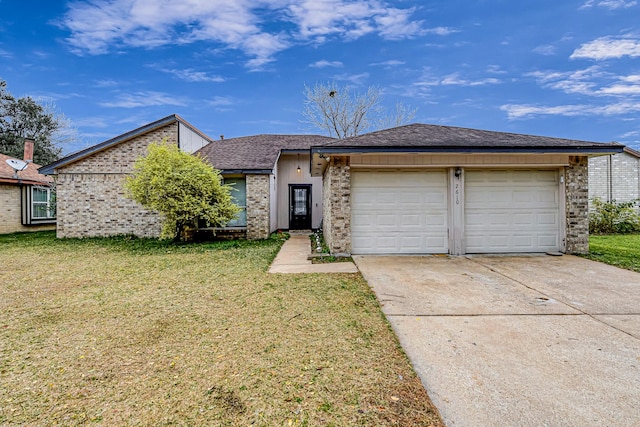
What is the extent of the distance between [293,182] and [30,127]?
25020mm

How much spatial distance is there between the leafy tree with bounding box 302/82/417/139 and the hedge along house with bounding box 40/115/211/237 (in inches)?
552

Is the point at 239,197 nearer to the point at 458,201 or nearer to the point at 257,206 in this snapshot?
the point at 257,206

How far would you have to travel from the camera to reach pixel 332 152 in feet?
24.3

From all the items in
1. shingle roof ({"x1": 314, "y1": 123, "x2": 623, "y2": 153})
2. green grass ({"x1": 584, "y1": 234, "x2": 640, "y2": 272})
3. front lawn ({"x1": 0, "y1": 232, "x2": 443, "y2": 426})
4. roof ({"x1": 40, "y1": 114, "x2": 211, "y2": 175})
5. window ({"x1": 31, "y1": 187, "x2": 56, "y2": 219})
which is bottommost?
front lawn ({"x1": 0, "y1": 232, "x2": 443, "y2": 426})

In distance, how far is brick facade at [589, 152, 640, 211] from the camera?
14742mm

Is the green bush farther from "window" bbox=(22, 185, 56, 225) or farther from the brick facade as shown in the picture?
"window" bbox=(22, 185, 56, 225)

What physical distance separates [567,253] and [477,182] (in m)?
2.87

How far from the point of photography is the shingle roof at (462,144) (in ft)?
24.1

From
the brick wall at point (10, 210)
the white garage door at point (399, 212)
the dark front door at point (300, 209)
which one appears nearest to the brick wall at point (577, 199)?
the white garage door at point (399, 212)

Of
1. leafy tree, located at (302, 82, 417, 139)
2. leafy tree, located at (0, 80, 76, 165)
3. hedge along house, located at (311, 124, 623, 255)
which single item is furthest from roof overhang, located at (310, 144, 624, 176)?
leafy tree, located at (0, 80, 76, 165)

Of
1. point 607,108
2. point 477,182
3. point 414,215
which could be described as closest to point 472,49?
point 607,108

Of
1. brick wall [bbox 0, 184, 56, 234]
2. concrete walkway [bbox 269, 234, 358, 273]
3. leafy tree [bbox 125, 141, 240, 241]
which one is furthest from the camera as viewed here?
brick wall [bbox 0, 184, 56, 234]

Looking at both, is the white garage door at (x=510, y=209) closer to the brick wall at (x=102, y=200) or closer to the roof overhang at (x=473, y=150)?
the roof overhang at (x=473, y=150)

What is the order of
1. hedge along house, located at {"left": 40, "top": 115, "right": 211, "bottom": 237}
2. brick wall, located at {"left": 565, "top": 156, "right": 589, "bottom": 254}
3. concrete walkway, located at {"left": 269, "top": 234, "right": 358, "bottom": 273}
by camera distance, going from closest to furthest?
concrete walkway, located at {"left": 269, "top": 234, "right": 358, "bottom": 273}
brick wall, located at {"left": 565, "top": 156, "right": 589, "bottom": 254}
hedge along house, located at {"left": 40, "top": 115, "right": 211, "bottom": 237}
